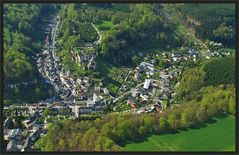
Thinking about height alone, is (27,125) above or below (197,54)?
below

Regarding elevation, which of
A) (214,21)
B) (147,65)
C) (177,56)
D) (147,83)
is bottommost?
(147,83)

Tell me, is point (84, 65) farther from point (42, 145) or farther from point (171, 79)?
point (42, 145)

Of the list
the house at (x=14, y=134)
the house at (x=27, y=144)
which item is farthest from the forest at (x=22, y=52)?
the house at (x=27, y=144)

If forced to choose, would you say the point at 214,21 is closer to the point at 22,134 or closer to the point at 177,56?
the point at 177,56

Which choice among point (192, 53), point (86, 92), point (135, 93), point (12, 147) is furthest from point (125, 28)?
point (12, 147)

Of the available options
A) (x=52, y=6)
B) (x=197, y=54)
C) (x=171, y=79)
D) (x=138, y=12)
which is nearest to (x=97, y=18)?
(x=138, y=12)

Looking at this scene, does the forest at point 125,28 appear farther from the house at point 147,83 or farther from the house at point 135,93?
the house at point 135,93

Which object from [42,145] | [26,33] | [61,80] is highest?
[26,33]
